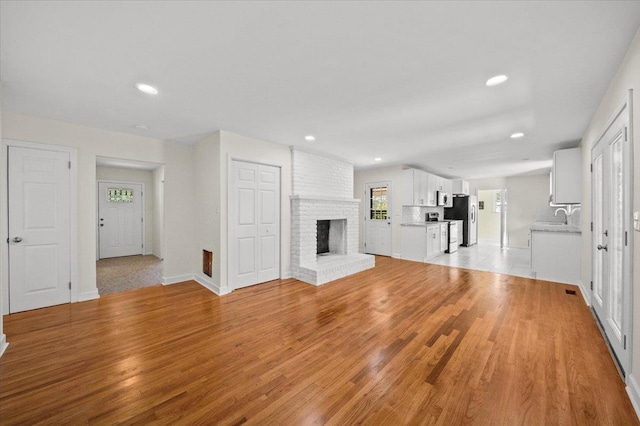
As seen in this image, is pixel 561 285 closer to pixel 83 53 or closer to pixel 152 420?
pixel 152 420

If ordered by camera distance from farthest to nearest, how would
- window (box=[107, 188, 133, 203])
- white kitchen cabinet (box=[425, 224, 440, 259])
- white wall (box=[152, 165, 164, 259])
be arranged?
white wall (box=[152, 165, 164, 259]) → window (box=[107, 188, 133, 203]) → white kitchen cabinet (box=[425, 224, 440, 259])

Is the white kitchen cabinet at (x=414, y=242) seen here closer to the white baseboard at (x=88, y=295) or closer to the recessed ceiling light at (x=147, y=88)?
the recessed ceiling light at (x=147, y=88)

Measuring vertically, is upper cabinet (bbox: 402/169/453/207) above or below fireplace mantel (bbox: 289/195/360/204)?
above

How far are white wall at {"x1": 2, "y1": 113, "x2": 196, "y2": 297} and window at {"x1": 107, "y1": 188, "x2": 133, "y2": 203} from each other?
12.4ft

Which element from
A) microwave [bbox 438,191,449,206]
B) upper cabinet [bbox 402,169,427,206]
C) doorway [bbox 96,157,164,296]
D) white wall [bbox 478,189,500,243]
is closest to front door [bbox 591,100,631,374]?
upper cabinet [bbox 402,169,427,206]

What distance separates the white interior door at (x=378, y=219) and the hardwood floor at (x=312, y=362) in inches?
135

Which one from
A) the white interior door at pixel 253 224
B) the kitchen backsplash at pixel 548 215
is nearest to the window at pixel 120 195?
the white interior door at pixel 253 224

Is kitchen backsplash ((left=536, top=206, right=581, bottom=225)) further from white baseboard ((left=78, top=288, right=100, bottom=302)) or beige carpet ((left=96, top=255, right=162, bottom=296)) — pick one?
white baseboard ((left=78, top=288, right=100, bottom=302))

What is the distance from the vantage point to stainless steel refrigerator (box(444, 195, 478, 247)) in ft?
28.7

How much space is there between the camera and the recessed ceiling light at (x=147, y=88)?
246 centimetres

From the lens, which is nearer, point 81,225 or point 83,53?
point 83,53

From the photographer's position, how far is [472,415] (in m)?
1.56

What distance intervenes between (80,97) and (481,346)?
188 inches

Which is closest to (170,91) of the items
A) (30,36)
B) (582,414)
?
(30,36)
